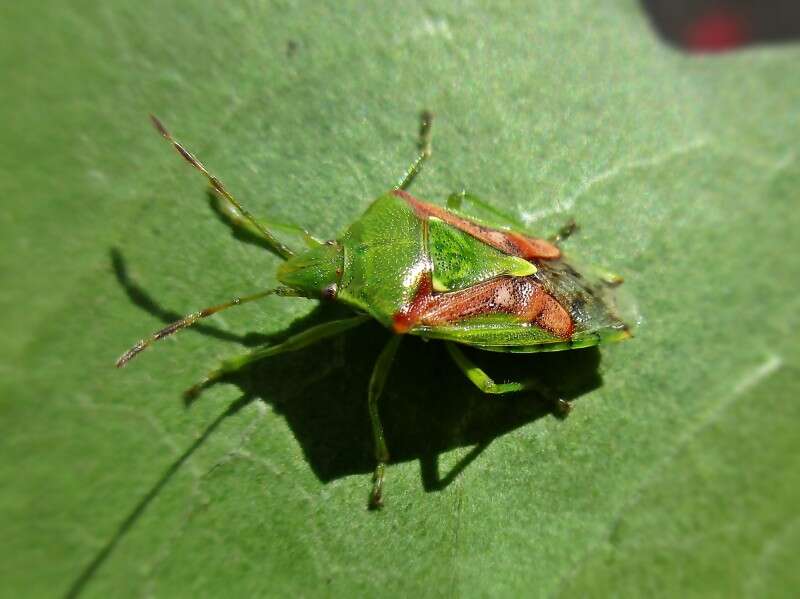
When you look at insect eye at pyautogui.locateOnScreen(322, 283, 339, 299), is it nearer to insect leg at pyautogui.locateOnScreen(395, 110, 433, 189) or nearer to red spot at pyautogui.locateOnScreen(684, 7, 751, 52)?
insect leg at pyautogui.locateOnScreen(395, 110, 433, 189)

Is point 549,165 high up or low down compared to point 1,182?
down

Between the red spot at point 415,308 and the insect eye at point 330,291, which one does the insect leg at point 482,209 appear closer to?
the red spot at point 415,308

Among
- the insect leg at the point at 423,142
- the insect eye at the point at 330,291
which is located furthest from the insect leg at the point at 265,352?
the insect leg at the point at 423,142

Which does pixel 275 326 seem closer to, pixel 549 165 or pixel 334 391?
pixel 334 391

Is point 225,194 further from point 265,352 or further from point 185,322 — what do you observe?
point 265,352

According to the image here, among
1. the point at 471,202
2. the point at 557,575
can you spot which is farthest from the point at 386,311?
the point at 557,575

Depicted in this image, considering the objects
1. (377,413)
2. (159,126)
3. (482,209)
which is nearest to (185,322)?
(159,126)
